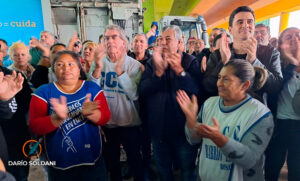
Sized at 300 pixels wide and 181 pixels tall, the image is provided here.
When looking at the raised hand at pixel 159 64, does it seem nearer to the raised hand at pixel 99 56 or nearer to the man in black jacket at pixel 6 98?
the raised hand at pixel 99 56

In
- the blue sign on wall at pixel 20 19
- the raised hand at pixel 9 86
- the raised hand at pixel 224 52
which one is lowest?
the raised hand at pixel 9 86

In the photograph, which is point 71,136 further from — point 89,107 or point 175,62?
point 175,62

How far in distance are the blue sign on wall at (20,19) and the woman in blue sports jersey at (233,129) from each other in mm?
3456

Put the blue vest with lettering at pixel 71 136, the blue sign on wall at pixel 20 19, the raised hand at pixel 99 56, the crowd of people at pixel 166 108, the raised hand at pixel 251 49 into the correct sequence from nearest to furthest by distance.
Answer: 1. the crowd of people at pixel 166 108
2. the blue vest with lettering at pixel 71 136
3. the raised hand at pixel 251 49
4. the raised hand at pixel 99 56
5. the blue sign on wall at pixel 20 19

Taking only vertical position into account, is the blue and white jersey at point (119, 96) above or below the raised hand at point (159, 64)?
below

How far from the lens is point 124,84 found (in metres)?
1.45

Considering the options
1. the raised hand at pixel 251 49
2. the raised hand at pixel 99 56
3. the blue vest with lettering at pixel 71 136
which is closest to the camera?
the blue vest with lettering at pixel 71 136

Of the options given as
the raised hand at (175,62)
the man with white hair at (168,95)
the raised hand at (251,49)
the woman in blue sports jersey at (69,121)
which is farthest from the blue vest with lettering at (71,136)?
the raised hand at (251,49)

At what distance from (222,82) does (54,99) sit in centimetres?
106

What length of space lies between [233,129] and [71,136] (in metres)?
1.02

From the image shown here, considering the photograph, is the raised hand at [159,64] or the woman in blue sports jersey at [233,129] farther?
the raised hand at [159,64]

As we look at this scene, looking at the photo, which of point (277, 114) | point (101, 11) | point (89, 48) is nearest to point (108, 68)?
point (89, 48)

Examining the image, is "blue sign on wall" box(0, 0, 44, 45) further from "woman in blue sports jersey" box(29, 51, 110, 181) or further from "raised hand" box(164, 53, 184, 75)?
"raised hand" box(164, 53, 184, 75)

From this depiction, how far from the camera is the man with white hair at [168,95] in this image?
4.50 feet
